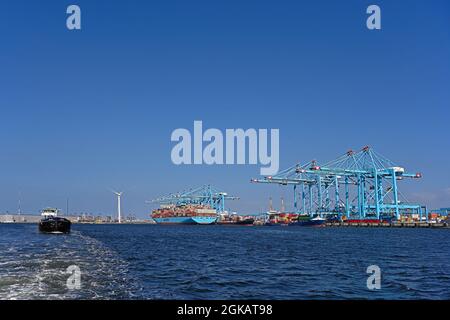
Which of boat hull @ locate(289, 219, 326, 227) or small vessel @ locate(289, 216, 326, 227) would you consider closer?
boat hull @ locate(289, 219, 326, 227)

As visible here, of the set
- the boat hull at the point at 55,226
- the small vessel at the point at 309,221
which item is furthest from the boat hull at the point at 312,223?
the boat hull at the point at 55,226

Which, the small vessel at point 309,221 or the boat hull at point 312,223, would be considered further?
the small vessel at point 309,221

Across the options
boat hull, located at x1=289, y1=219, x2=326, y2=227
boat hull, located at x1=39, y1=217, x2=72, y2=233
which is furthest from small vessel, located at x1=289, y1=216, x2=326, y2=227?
boat hull, located at x1=39, y1=217, x2=72, y2=233

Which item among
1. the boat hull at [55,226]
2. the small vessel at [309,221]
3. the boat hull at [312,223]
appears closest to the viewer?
the boat hull at [55,226]

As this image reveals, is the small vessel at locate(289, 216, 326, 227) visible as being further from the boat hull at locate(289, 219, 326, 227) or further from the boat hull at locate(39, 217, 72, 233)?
the boat hull at locate(39, 217, 72, 233)

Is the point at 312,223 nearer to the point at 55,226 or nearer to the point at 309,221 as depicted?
the point at 309,221

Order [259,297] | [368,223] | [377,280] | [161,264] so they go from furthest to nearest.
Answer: [368,223], [161,264], [377,280], [259,297]

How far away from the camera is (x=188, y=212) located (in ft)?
634

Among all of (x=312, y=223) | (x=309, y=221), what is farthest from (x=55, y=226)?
(x=309, y=221)

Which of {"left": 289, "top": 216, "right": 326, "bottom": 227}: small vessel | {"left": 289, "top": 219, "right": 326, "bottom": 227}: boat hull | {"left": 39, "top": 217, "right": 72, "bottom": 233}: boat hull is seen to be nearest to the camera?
{"left": 39, "top": 217, "right": 72, "bottom": 233}: boat hull

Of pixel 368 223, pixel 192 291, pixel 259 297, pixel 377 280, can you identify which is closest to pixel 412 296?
pixel 377 280

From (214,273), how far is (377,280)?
8731 millimetres

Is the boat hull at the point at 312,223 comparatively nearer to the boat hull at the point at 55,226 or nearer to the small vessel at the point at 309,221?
the small vessel at the point at 309,221
